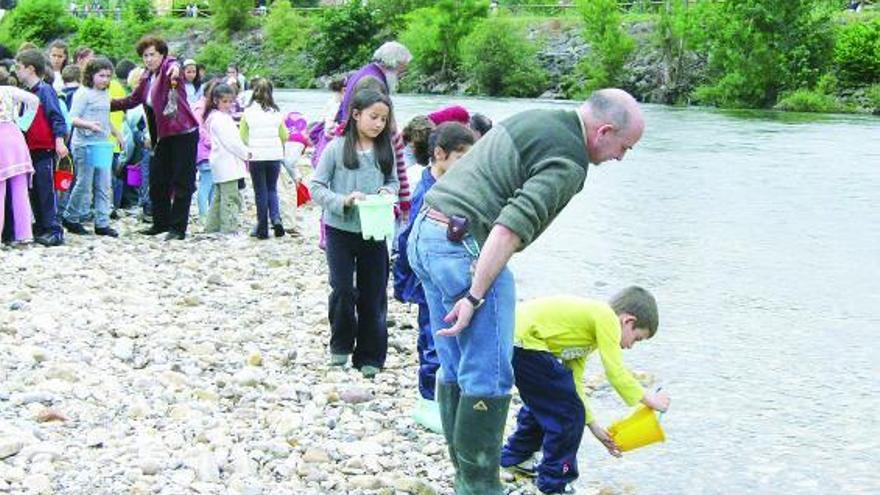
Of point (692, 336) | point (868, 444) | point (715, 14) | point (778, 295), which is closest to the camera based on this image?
point (868, 444)

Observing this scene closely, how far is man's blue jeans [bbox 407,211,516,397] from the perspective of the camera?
4.57m

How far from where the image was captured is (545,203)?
432 centimetres

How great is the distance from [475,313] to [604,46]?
56018 millimetres

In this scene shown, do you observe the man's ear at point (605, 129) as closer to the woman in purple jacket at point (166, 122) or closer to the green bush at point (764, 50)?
the woman in purple jacket at point (166, 122)

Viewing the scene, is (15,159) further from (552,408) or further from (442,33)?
(442,33)

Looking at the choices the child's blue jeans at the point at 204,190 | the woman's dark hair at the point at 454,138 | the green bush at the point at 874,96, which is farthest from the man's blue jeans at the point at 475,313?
the green bush at the point at 874,96

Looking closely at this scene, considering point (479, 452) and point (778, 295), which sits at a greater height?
point (479, 452)

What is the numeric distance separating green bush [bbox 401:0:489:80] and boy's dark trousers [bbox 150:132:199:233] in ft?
185

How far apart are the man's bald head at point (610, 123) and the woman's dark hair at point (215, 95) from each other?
7991 mm

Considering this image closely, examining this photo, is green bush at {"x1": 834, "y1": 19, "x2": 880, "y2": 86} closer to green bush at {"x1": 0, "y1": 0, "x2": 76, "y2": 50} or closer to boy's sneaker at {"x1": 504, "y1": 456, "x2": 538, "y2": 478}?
boy's sneaker at {"x1": 504, "y1": 456, "x2": 538, "y2": 478}

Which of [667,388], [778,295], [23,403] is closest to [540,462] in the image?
[23,403]

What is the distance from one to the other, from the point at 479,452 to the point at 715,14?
54095mm

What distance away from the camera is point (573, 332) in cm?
528

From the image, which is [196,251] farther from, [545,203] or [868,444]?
[545,203]
